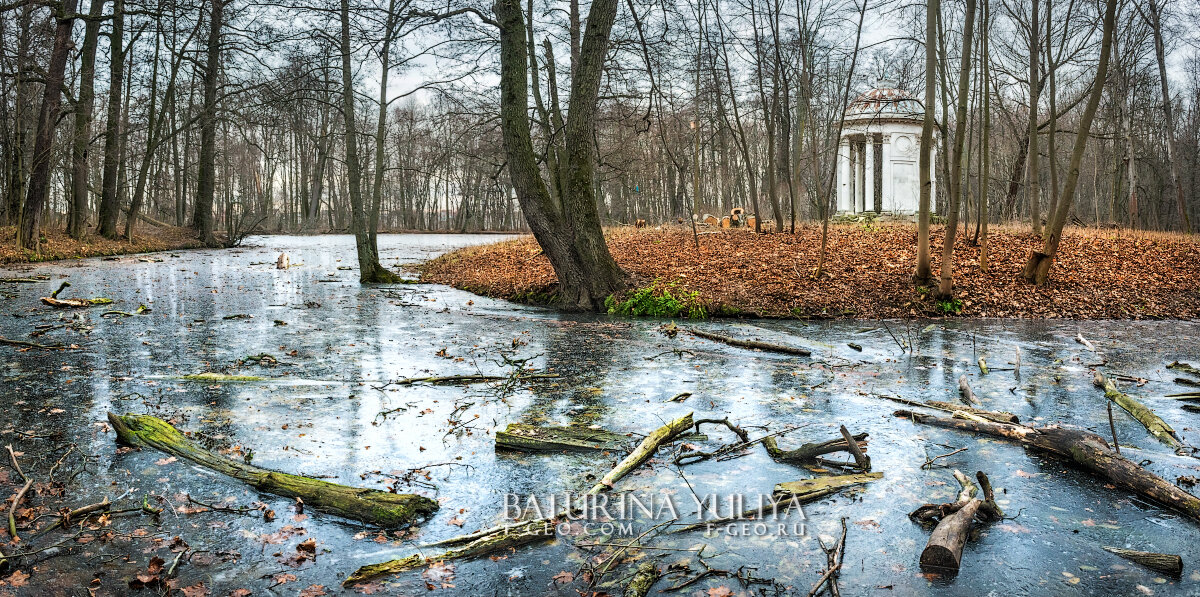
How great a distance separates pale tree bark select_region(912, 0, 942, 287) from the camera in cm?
1232

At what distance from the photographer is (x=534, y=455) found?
5.63 metres

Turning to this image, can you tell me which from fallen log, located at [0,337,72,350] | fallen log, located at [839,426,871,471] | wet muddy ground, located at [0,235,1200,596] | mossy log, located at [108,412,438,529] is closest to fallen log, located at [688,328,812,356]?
wet muddy ground, located at [0,235,1200,596]

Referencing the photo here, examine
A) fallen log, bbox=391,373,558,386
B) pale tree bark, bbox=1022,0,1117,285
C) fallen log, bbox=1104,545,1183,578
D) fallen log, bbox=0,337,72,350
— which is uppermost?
pale tree bark, bbox=1022,0,1117,285

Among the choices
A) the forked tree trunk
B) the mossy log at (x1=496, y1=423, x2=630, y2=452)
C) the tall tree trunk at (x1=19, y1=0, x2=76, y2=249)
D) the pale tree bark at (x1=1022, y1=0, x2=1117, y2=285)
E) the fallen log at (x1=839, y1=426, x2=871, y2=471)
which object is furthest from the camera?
the tall tree trunk at (x1=19, y1=0, x2=76, y2=249)

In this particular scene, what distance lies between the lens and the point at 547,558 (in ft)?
12.8

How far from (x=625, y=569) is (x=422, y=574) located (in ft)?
3.18

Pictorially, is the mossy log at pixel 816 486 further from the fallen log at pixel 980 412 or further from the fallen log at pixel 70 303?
the fallen log at pixel 70 303

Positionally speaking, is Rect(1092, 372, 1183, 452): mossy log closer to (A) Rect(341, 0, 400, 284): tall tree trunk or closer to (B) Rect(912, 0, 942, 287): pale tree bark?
(B) Rect(912, 0, 942, 287): pale tree bark

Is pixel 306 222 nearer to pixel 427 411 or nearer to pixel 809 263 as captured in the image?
pixel 809 263

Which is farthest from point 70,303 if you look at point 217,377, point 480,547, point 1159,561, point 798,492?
point 1159,561

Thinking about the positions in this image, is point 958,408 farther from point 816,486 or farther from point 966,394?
point 816,486

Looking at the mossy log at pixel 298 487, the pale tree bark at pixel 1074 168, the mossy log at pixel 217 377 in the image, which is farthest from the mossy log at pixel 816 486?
the pale tree bark at pixel 1074 168

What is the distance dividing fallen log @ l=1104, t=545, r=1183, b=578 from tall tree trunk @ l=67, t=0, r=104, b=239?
29.0 m

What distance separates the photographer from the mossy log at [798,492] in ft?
14.4
